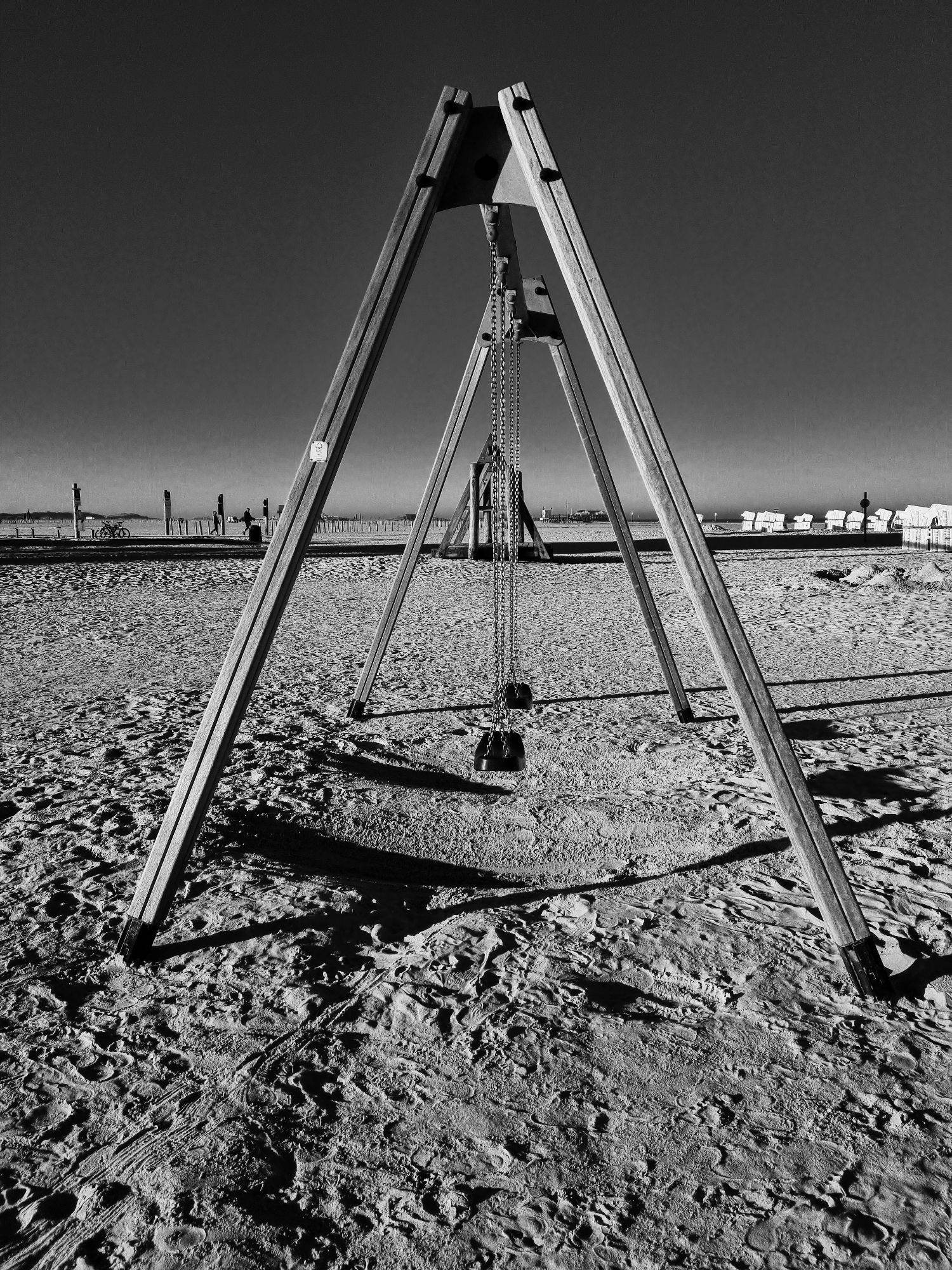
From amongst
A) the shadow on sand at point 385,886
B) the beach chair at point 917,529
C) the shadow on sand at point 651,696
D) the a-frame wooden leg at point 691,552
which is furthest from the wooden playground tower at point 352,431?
the beach chair at point 917,529

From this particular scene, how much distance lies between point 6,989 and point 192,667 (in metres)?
5.22

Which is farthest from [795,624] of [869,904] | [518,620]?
[869,904]

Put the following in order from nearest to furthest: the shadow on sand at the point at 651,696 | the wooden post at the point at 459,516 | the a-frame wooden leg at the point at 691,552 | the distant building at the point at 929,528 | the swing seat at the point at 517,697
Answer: the a-frame wooden leg at the point at 691,552, the swing seat at the point at 517,697, the shadow on sand at the point at 651,696, the wooden post at the point at 459,516, the distant building at the point at 929,528

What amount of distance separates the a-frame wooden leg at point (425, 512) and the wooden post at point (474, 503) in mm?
9617

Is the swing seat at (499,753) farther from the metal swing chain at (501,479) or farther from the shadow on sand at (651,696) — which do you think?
the shadow on sand at (651,696)

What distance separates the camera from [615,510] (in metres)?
5.63

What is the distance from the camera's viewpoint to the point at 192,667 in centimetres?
765

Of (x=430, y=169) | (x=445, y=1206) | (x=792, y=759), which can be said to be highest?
(x=430, y=169)

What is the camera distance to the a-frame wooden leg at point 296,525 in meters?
2.80

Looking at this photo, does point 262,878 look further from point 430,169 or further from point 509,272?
point 509,272

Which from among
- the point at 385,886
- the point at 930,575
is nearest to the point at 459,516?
the point at 930,575

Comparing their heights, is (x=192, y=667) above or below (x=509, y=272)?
below

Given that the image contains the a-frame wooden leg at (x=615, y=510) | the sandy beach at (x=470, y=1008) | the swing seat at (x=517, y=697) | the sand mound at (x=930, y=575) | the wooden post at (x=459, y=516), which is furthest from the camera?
the wooden post at (x=459, y=516)

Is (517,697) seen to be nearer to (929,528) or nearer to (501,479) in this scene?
(501,479)
